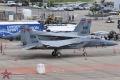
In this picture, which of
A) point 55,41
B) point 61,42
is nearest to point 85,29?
point 55,41

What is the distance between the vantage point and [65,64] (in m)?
39.5

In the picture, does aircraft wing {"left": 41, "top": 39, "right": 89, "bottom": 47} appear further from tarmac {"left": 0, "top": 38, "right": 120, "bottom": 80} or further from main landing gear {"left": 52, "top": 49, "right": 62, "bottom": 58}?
tarmac {"left": 0, "top": 38, "right": 120, "bottom": 80}

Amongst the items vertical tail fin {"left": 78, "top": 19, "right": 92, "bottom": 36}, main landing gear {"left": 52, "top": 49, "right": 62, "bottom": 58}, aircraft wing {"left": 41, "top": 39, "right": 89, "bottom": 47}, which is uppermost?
vertical tail fin {"left": 78, "top": 19, "right": 92, "bottom": 36}

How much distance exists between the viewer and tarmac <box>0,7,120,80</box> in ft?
110

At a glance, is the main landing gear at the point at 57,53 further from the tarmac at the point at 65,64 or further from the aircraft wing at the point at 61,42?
the aircraft wing at the point at 61,42

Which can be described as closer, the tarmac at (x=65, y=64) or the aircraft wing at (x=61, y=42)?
the tarmac at (x=65, y=64)

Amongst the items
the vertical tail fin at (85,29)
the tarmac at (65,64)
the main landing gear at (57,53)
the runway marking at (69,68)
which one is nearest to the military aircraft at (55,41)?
the main landing gear at (57,53)

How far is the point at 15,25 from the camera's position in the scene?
61.2 metres

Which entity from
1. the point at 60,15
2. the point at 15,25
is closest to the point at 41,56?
the point at 15,25

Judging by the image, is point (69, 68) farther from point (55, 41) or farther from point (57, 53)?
point (55, 41)

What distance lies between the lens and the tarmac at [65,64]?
33531 mm

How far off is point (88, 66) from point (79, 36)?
8.87m

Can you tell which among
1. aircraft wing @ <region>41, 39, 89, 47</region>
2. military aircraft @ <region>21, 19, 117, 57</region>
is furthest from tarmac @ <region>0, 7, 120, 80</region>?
aircraft wing @ <region>41, 39, 89, 47</region>

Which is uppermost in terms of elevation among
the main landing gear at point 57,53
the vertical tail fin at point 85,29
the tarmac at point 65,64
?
the vertical tail fin at point 85,29
